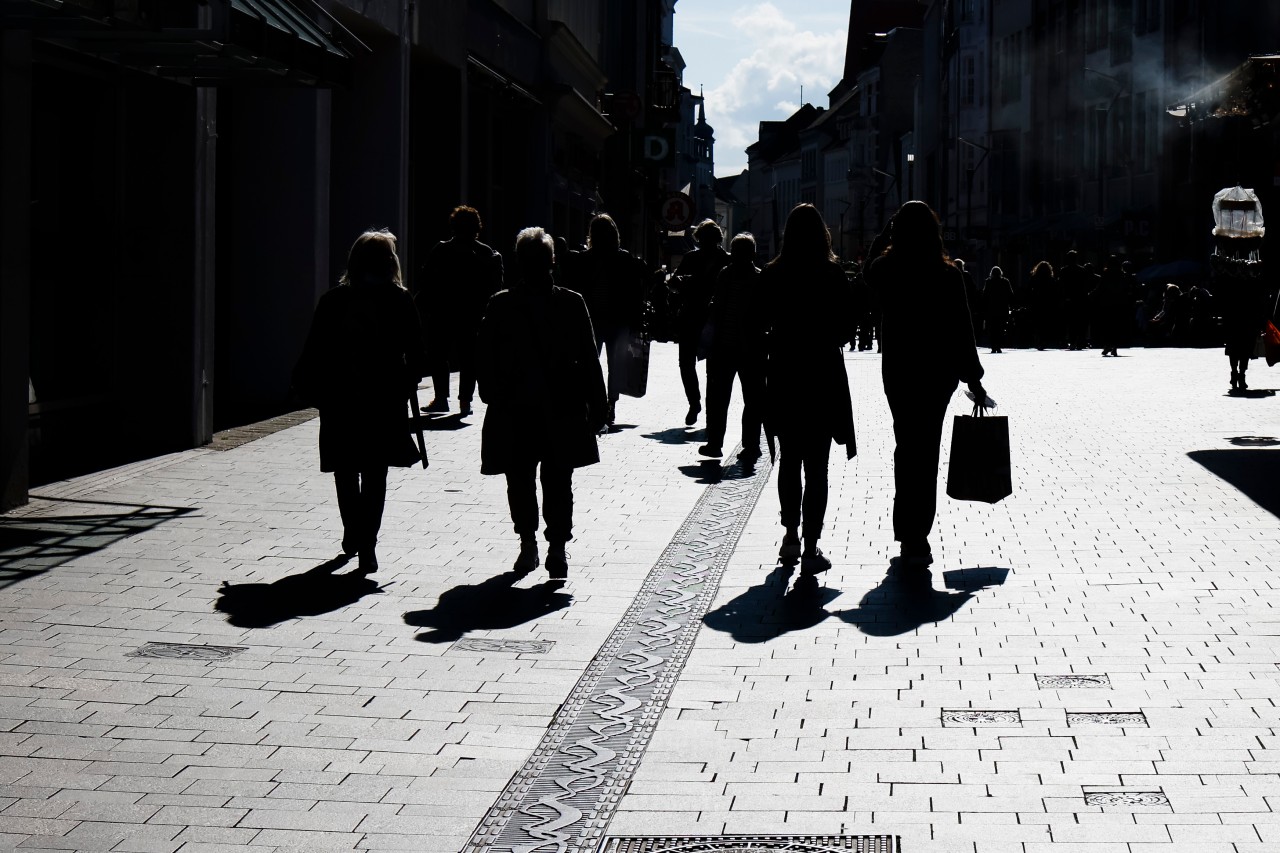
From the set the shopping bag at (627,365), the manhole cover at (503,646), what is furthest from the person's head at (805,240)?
the shopping bag at (627,365)

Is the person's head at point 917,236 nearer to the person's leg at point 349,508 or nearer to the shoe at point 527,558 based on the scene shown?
the shoe at point 527,558

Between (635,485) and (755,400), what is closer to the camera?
(635,485)

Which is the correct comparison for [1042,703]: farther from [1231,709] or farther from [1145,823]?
[1145,823]

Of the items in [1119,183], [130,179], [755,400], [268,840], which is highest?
[1119,183]

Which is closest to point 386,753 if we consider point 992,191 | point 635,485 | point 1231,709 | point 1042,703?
point 1042,703

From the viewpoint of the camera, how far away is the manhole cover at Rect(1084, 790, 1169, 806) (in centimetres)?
522

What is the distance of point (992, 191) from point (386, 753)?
229 feet

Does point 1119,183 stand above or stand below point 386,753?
above

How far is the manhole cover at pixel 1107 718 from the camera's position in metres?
6.18

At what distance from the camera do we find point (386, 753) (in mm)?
5836

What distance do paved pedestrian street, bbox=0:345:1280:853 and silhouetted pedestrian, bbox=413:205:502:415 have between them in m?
5.06

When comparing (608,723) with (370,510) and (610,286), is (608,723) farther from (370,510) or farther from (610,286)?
(610,286)

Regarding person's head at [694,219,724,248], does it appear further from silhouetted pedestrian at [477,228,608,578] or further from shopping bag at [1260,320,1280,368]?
silhouetted pedestrian at [477,228,608,578]

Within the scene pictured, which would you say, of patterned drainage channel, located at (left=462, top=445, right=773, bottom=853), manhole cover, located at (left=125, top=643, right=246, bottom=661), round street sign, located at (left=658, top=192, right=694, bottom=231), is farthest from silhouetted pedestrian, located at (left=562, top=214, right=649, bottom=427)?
round street sign, located at (left=658, top=192, right=694, bottom=231)
